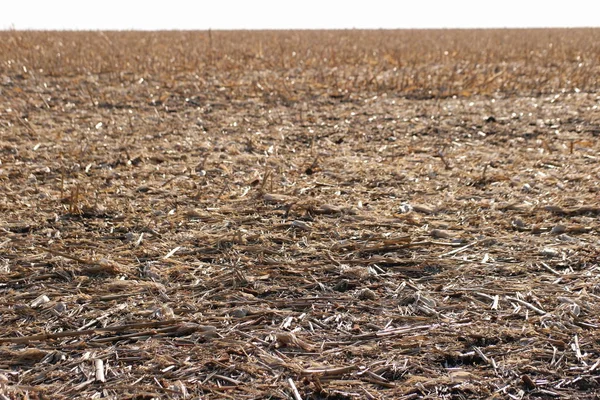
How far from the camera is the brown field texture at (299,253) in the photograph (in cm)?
259

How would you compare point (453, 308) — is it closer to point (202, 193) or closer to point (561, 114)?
point (202, 193)

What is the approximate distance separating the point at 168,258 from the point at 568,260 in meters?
2.08

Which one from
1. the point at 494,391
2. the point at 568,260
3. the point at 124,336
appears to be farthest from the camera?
the point at 568,260

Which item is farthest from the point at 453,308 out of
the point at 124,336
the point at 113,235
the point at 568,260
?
the point at 113,235

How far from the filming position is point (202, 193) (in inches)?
192

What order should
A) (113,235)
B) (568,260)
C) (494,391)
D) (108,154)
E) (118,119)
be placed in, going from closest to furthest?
(494,391) → (568,260) → (113,235) → (108,154) → (118,119)

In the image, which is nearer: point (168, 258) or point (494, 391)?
point (494, 391)

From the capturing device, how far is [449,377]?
252 cm

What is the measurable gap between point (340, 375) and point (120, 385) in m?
0.79

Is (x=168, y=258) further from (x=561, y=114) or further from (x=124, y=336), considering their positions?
(x=561, y=114)

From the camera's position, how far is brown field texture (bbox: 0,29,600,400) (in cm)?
259

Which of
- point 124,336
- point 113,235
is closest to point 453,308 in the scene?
point 124,336

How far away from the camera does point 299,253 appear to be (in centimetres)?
372

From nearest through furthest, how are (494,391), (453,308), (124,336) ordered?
(494,391) → (124,336) → (453,308)
